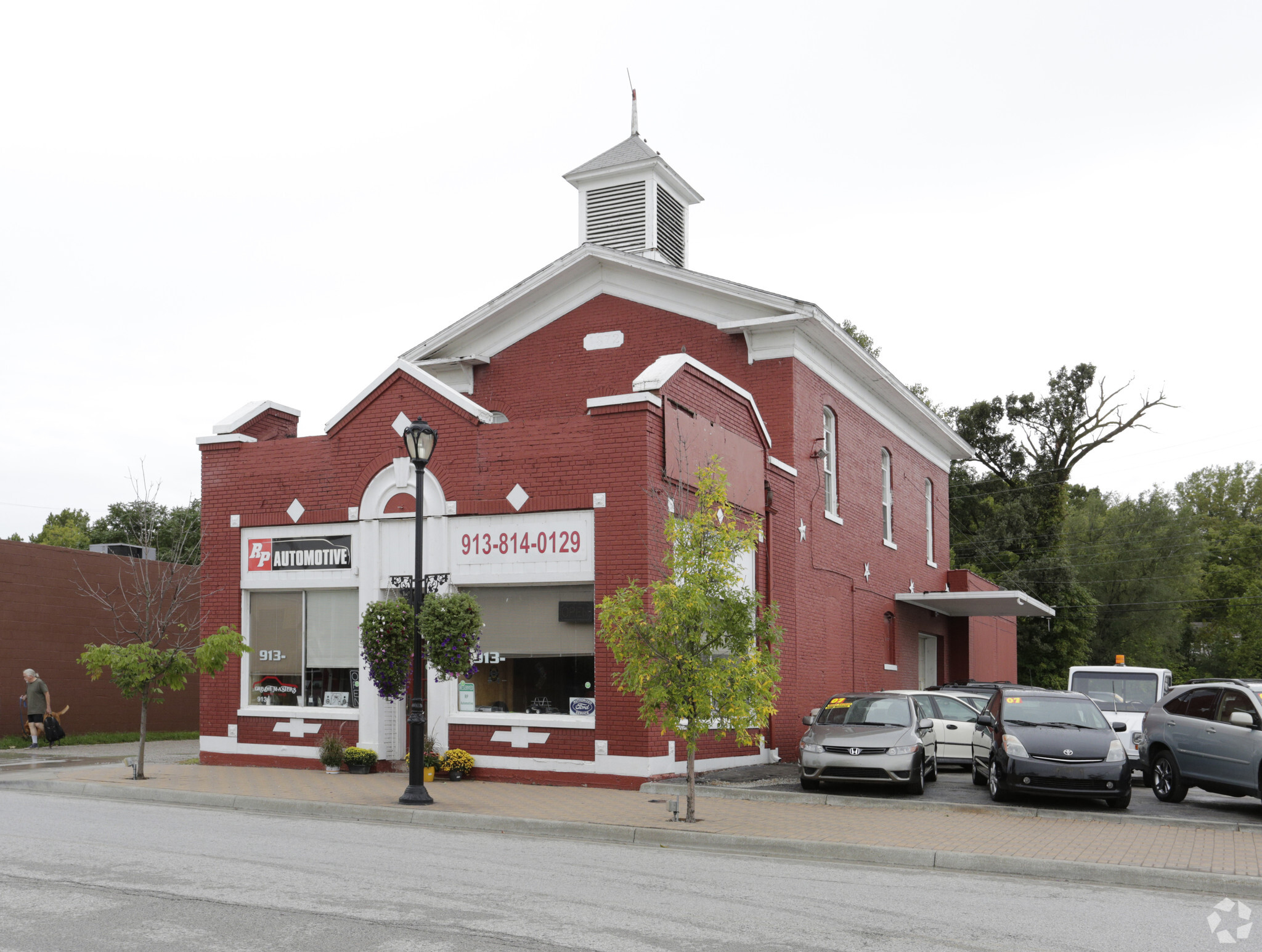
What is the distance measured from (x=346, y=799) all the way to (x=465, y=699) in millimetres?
3540

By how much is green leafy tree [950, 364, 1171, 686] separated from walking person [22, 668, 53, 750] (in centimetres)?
3887

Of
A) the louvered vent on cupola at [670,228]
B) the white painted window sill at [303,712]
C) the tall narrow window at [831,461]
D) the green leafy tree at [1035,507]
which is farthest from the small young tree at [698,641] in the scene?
the green leafy tree at [1035,507]

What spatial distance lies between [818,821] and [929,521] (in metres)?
21.4

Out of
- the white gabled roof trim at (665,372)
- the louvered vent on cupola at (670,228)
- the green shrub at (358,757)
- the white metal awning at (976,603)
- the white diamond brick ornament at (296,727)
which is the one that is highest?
the louvered vent on cupola at (670,228)

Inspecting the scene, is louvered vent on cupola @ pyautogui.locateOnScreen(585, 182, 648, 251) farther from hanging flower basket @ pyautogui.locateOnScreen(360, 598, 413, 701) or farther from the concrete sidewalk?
the concrete sidewalk

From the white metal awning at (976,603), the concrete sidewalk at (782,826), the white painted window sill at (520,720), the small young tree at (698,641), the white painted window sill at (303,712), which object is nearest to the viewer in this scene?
the concrete sidewalk at (782,826)

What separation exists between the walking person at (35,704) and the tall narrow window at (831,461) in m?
16.1

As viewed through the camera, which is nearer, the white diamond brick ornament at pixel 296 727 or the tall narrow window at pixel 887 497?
the white diamond brick ornament at pixel 296 727

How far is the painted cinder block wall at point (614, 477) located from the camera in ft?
55.5

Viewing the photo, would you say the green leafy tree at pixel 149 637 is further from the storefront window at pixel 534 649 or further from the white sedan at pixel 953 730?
the white sedan at pixel 953 730

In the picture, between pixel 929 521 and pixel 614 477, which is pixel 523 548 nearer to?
pixel 614 477

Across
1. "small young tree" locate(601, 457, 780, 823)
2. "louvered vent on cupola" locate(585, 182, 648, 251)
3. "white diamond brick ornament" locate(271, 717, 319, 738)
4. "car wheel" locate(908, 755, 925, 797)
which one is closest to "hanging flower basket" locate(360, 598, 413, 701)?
"small young tree" locate(601, 457, 780, 823)

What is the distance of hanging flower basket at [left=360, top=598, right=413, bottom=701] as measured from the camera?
15.2 m

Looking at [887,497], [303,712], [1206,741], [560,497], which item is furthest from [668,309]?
[1206,741]
